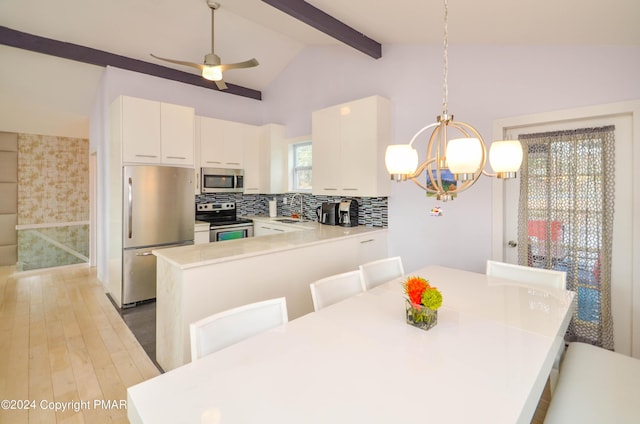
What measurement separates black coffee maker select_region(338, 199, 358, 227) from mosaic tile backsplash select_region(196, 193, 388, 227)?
7 centimetres

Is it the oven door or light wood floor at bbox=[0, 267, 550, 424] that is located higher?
the oven door

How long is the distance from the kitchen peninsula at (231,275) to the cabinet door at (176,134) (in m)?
1.80

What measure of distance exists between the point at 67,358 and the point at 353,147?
3.18 metres

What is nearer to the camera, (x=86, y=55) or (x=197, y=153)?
(x=86, y=55)

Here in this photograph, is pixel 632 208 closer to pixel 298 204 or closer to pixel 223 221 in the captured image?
pixel 298 204

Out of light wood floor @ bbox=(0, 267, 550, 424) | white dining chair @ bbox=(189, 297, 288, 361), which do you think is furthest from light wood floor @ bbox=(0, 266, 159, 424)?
white dining chair @ bbox=(189, 297, 288, 361)

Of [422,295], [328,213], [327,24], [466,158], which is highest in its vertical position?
[327,24]

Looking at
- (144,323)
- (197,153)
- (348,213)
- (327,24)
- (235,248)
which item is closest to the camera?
(235,248)

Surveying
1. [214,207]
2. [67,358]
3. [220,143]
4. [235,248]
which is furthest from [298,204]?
[67,358]

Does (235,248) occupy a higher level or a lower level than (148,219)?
lower

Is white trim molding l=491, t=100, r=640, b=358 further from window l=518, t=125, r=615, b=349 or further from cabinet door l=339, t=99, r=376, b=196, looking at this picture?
cabinet door l=339, t=99, r=376, b=196

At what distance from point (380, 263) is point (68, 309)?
3490 millimetres

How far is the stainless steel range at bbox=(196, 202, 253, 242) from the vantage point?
13.4 ft

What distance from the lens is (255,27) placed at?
3.86 metres
